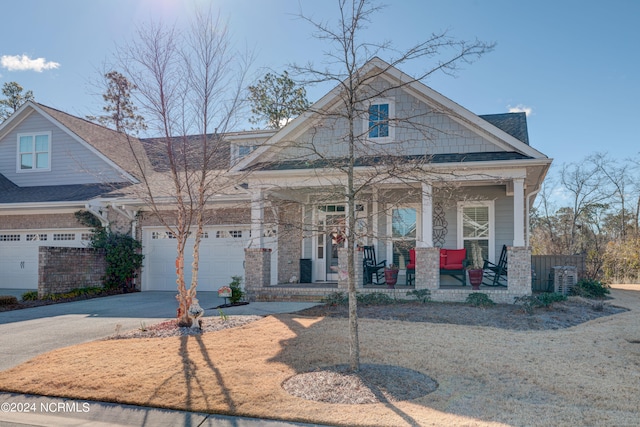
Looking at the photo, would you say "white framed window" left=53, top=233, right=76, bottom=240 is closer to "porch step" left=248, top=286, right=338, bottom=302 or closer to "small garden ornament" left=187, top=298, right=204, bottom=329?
"porch step" left=248, top=286, right=338, bottom=302

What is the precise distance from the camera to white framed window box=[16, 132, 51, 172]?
18455 millimetres

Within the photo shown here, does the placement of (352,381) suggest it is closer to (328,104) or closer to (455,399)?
(455,399)

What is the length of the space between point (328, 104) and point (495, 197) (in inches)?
201

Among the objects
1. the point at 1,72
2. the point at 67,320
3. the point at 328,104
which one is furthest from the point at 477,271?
the point at 1,72

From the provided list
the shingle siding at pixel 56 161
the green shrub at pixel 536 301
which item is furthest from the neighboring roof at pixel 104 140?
the green shrub at pixel 536 301

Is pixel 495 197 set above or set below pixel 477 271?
above

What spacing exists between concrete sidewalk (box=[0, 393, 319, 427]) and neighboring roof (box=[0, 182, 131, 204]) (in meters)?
11.3

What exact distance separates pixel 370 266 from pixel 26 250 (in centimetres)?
1128

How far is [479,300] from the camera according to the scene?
1091 centimetres

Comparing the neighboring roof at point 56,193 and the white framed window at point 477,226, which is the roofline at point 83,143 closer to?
the neighboring roof at point 56,193

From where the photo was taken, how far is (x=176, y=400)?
521cm

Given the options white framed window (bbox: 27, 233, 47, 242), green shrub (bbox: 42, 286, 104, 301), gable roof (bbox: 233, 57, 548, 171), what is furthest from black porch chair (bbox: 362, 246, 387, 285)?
white framed window (bbox: 27, 233, 47, 242)

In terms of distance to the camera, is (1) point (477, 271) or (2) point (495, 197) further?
(2) point (495, 197)

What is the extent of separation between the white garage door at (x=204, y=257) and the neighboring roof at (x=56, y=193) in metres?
2.23
